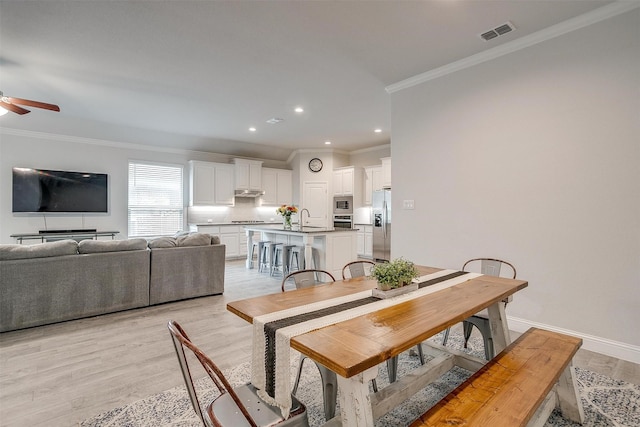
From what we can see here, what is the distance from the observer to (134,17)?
267cm

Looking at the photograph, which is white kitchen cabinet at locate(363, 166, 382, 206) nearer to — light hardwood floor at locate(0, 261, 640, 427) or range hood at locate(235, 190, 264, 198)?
range hood at locate(235, 190, 264, 198)

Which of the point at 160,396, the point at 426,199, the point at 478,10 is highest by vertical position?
the point at 478,10

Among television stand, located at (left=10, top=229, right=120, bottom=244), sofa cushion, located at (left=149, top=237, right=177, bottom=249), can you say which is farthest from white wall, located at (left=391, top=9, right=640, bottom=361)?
television stand, located at (left=10, top=229, right=120, bottom=244)

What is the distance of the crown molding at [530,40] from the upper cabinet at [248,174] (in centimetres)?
515

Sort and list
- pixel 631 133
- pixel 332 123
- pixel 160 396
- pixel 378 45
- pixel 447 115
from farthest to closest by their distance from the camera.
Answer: pixel 332 123
pixel 447 115
pixel 378 45
pixel 631 133
pixel 160 396

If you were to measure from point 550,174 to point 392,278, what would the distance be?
2.22 meters

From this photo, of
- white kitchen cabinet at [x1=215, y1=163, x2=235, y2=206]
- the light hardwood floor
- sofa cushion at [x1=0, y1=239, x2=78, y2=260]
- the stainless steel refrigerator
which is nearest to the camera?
the light hardwood floor

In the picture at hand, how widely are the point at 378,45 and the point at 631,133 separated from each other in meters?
2.28

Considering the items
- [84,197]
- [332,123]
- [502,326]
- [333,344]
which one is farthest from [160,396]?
[84,197]

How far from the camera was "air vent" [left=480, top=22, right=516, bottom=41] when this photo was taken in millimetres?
2783

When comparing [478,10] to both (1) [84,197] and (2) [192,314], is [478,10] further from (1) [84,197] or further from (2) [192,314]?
(1) [84,197]

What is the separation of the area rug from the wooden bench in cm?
23

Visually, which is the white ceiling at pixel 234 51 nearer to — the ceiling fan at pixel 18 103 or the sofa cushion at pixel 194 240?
the ceiling fan at pixel 18 103

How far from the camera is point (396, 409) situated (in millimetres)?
1933
